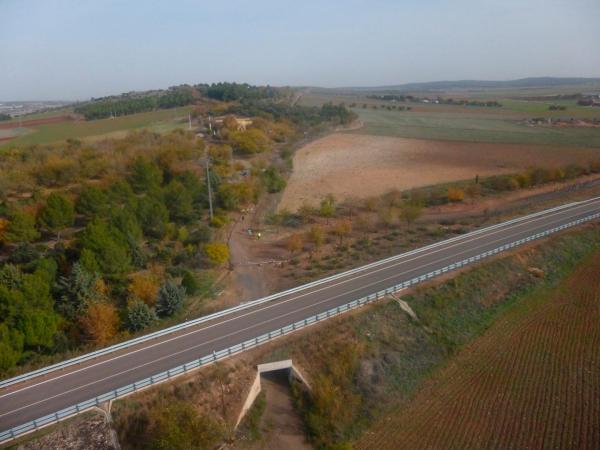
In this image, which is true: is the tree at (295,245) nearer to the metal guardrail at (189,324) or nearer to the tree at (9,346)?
the metal guardrail at (189,324)

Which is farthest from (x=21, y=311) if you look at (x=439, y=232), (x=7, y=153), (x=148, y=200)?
(x=7, y=153)

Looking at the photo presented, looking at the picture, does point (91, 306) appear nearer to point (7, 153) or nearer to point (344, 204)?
point (344, 204)

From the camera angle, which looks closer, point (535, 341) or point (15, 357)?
point (15, 357)

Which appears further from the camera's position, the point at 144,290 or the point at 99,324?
the point at 144,290

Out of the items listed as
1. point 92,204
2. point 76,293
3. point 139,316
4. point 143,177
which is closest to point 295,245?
point 139,316

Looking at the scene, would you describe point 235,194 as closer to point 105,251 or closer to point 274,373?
point 105,251

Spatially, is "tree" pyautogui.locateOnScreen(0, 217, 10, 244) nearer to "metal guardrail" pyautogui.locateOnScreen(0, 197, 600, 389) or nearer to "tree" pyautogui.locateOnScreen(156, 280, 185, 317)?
"tree" pyautogui.locateOnScreen(156, 280, 185, 317)

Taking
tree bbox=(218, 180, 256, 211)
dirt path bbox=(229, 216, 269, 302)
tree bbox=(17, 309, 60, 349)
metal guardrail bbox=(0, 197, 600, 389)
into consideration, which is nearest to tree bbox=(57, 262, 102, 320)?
tree bbox=(17, 309, 60, 349)
